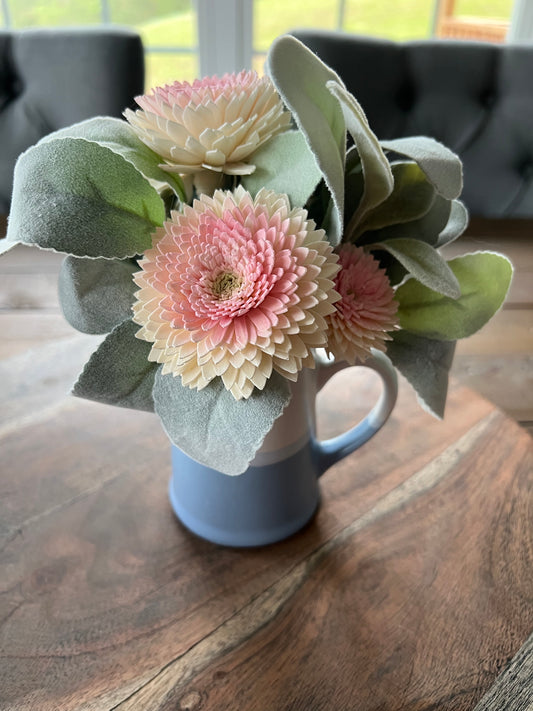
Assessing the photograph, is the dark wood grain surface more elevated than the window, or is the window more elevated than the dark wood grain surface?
the window

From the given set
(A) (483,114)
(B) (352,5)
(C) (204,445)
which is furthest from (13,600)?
(B) (352,5)

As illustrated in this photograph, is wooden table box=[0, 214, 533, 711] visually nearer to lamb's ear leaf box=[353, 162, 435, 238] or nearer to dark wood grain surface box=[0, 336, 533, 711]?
dark wood grain surface box=[0, 336, 533, 711]

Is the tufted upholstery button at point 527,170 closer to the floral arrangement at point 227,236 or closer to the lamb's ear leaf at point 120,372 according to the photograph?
the floral arrangement at point 227,236

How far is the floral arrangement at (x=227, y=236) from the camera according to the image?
270 millimetres

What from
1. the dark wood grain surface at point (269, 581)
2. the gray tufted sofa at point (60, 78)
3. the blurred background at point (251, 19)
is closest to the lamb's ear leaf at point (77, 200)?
the dark wood grain surface at point (269, 581)

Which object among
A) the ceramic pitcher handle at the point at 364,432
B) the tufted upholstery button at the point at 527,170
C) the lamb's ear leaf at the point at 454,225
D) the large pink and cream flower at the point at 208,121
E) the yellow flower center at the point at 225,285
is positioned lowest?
the tufted upholstery button at the point at 527,170

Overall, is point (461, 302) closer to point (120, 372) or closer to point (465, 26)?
point (120, 372)

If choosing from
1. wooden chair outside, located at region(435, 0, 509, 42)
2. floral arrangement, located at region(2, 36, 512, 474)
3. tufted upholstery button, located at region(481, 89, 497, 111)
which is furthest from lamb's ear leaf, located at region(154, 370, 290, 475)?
wooden chair outside, located at region(435, 0, 509, 42)

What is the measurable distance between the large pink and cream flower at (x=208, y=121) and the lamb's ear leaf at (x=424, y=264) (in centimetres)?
9

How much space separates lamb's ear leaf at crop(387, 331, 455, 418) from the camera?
0.36 m

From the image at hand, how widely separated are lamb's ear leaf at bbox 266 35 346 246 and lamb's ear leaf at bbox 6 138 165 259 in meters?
0.09

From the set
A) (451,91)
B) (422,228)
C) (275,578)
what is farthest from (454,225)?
(451,91)

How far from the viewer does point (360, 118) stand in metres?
0.26

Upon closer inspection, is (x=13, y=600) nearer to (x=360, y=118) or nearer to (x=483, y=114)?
(x=360, y=118)
